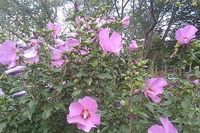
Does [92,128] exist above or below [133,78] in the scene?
below

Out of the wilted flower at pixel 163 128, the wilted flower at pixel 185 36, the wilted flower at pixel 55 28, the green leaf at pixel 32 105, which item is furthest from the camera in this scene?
the wilted flower at pixel 55 28

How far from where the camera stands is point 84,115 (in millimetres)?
1971

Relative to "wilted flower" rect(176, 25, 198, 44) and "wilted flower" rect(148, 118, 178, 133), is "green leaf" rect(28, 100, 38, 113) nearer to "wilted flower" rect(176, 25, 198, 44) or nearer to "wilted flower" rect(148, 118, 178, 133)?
"wilted flower" rect(148, 118, 178, 133)

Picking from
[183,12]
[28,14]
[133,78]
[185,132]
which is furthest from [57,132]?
[183,12]

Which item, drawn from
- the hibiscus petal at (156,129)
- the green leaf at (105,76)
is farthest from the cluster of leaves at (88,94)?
the hibiscus petal at (156,129)

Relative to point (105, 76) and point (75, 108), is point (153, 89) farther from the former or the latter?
point (75, 108)

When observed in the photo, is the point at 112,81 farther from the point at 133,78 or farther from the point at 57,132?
the point at 57,132

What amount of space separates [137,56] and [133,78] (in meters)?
0.45

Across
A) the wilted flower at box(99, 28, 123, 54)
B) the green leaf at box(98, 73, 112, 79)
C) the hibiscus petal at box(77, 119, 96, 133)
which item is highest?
the wilted flower at box(99, 28, 123, 54)

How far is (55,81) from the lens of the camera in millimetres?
2102

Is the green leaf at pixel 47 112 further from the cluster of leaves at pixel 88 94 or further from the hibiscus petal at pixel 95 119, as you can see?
the hibiscus petal at pixel 95 119

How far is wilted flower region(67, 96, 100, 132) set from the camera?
Answer: 1.94m

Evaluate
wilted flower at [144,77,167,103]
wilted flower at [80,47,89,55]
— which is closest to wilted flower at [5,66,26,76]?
wilted flower at [80,47,89,55]

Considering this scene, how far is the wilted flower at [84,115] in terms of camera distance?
194cm
